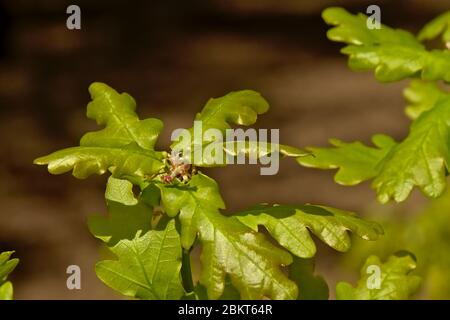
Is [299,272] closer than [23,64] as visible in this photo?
Yes

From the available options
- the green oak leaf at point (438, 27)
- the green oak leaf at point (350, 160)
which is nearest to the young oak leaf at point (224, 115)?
the green oak leaf at point (350, 160)

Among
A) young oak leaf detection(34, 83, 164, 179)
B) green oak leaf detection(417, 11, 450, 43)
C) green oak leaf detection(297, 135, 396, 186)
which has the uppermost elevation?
green oak leaf detection(417, 11, 450, 43)

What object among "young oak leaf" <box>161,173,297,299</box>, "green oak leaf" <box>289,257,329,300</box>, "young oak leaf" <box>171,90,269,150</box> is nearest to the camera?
"young oak leaf" <box>161,173,297,299</box>

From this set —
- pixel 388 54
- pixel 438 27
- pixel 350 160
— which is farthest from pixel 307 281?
pixel 438 27

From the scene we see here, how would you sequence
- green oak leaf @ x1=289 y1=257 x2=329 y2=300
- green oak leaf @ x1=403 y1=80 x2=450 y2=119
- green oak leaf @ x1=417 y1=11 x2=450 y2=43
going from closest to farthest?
green oak leaf @ x1=289 y1=257 x2=329 y2=300, green oak leaf @ x1=417 y1=11 x2=450 y2=43, green oak leaf @ x1=403 y1=80 x2=450 y2=119

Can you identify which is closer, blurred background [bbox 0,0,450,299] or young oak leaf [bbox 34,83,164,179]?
young oak leaf [bbox 34,83,164,179]

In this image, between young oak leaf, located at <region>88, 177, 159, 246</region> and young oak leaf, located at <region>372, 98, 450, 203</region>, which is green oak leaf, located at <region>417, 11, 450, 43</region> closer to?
young oak leaf, located at <region>372, 98, 450, 203</region>

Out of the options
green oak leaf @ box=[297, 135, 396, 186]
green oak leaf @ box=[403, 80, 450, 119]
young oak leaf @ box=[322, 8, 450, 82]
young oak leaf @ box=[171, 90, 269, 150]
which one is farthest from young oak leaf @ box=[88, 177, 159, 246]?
green oak leaf @ box=[403, 80, 450, 119]

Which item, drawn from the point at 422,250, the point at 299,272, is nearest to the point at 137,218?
the point at 299,272
